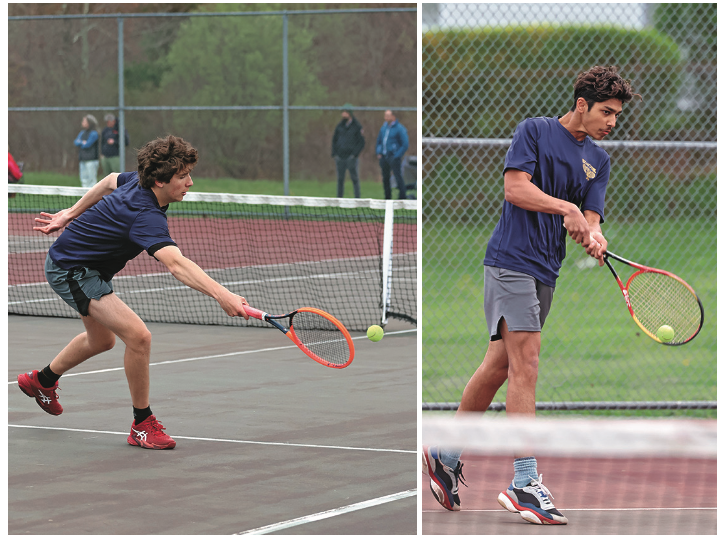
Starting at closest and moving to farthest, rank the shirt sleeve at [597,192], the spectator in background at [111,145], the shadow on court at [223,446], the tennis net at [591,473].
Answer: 1. the tennis net at [591,473]
2. the shadow on court at [223,446]
3. the shirt sleeve at [597,192]
4. the spectator in background at [111,145]

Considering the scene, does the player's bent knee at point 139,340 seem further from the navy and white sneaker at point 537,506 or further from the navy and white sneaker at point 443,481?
the navy and white sneaker at point 537,506

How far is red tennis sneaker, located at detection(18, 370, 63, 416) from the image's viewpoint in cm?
599

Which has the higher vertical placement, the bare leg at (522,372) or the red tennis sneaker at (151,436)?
the bare leg at (522,372)

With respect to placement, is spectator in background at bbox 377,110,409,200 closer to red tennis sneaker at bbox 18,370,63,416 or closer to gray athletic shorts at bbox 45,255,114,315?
red tennis sneaker at bbox 18,370,63,416

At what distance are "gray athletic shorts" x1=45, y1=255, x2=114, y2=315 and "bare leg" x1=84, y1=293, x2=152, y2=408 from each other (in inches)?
1.4

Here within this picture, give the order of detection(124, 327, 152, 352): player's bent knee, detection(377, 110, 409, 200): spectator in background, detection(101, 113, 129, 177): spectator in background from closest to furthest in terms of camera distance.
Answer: detection(124, 327, 152, 352): player's bent knee
detection(377, 110, 409, 200): spectator in background
detection(101, 113, 129, 177): spectator in background

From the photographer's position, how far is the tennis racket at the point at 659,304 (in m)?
4.80

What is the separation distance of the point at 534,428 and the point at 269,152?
21318 millimetres

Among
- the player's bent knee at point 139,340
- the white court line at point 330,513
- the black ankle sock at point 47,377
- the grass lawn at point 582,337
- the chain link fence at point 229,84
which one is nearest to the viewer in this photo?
the white court line at point 330,513

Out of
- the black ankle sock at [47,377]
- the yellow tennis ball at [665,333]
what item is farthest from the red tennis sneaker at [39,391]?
the yellow tennis ball at [665,333]

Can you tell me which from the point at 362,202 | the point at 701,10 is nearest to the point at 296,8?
the point at 701,10

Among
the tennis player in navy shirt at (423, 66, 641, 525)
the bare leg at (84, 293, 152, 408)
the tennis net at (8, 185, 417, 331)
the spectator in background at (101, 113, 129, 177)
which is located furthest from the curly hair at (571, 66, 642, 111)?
the spectator in background at (101, 113, 129, 177)

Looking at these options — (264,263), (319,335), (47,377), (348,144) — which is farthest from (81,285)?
(348,144)
